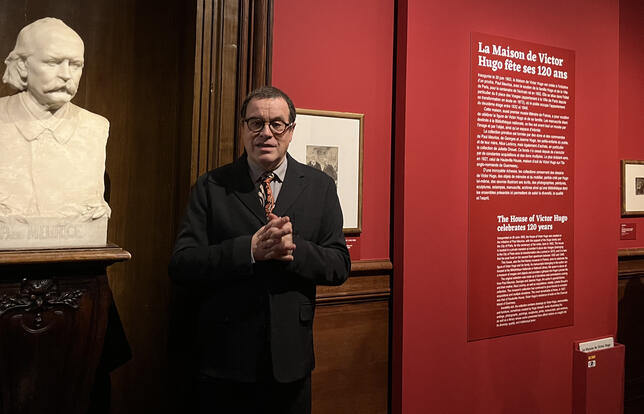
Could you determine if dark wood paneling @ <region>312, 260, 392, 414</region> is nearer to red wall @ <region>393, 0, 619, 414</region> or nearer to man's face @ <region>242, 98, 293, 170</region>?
red wall @ <region>393, 0, 619, 414</region>

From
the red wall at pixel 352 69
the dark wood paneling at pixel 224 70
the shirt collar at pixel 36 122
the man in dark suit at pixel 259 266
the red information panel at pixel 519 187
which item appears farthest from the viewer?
the red information panel at pixel 519 187

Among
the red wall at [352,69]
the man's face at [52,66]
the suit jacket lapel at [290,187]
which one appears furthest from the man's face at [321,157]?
the man's face at [52,66]

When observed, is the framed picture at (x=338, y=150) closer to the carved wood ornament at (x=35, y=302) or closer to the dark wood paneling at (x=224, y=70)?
the dark wood paneling at (x=224, y=70)

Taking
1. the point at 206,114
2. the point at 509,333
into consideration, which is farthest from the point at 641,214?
the point at 206,114

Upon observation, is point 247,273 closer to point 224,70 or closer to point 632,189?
point 224,70

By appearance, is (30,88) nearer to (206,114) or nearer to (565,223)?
(206,114)

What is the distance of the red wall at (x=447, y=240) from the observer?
2.99 m

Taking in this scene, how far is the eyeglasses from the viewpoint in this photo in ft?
6.49

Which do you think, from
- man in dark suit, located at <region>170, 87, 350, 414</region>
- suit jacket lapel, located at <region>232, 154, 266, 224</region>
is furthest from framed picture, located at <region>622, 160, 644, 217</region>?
suit jacket lapel, located at <region>232, 154, 266, 224</region>

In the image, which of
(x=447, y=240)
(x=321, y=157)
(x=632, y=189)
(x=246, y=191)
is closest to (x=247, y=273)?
(x=246, y=191)

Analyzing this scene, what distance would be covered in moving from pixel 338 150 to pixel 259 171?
0.98m

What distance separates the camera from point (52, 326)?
2111mm

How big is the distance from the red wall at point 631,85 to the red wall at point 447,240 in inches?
→ 38.3

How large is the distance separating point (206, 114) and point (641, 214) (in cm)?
352
